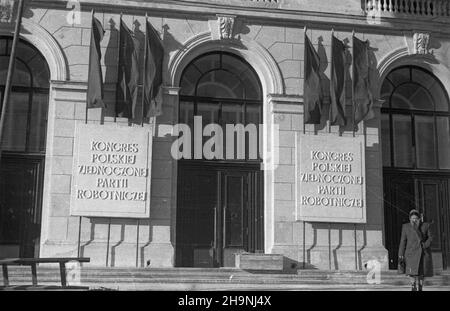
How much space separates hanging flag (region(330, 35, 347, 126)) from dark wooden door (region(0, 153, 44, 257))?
8.64 meters

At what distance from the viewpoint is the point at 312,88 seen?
1762 cm

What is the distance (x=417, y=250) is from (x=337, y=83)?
6.87 m

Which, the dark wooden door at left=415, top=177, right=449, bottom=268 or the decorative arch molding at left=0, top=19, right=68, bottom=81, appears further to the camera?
the dark wooden door at left=415, top=177, right=449, bottom=268

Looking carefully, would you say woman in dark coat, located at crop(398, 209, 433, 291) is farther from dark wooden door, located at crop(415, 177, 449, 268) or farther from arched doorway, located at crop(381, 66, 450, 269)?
dark wooden door, located at crop(415, 177, 449, 268)

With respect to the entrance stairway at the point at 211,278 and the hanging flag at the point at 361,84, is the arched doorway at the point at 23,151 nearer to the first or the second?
the entrance stairway at the point at 211,278

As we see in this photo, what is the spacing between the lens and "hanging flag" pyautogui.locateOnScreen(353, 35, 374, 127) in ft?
58.3

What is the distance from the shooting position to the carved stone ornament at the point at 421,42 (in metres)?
18.8

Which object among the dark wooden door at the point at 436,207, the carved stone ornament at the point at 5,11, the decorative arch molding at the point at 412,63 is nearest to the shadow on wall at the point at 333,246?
the dark wooden door at the point at 436,207

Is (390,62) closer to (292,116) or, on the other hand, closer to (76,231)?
(292,116)

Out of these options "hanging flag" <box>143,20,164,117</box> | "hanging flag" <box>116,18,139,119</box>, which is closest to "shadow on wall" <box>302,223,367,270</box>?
"hanging flag" <box>143,20,164,117</box>

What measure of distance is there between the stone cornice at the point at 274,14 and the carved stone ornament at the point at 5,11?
704 mm

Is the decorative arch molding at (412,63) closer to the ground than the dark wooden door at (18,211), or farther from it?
farther from it
